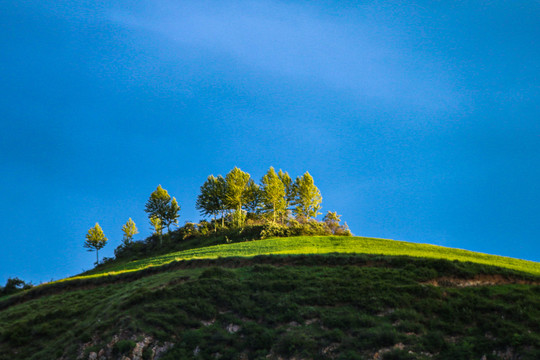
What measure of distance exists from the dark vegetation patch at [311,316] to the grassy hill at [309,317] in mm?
37

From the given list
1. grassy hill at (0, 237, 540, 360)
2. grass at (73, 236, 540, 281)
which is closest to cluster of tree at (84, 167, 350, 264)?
grass at (73, 236, 540, 281)

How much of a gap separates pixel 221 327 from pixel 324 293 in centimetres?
415

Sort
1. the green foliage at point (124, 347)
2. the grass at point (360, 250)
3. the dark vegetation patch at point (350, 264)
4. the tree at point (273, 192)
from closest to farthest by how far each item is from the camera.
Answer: the green foliage at point (124, 347), the dark vegetation patch at point (350, 264), the grass at point (360, 250), the tree at point (273, 192)

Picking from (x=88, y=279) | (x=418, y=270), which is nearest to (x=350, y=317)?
(x=418, y=270)

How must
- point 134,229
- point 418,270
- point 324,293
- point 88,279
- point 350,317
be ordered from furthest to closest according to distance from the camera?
point 134,229
point 88,279
point 418,270
point 324,293
point 350,317

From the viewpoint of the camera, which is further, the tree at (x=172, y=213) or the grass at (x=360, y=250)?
the tree at (x=172, y=213)

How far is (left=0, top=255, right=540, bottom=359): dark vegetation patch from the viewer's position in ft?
33.0

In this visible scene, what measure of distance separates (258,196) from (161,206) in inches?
682

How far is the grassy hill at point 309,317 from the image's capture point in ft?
33.0

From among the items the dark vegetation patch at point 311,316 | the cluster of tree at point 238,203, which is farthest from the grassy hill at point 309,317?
the cluster of tree at point 238,203

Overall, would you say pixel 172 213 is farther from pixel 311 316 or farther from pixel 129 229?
pixel 311 316

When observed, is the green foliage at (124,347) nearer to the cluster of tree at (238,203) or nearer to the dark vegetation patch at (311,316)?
the dark vegetation patch at (311,316)

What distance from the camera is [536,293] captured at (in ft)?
41.5

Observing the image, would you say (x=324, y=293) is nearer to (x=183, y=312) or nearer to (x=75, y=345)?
(x=183, y=312)
